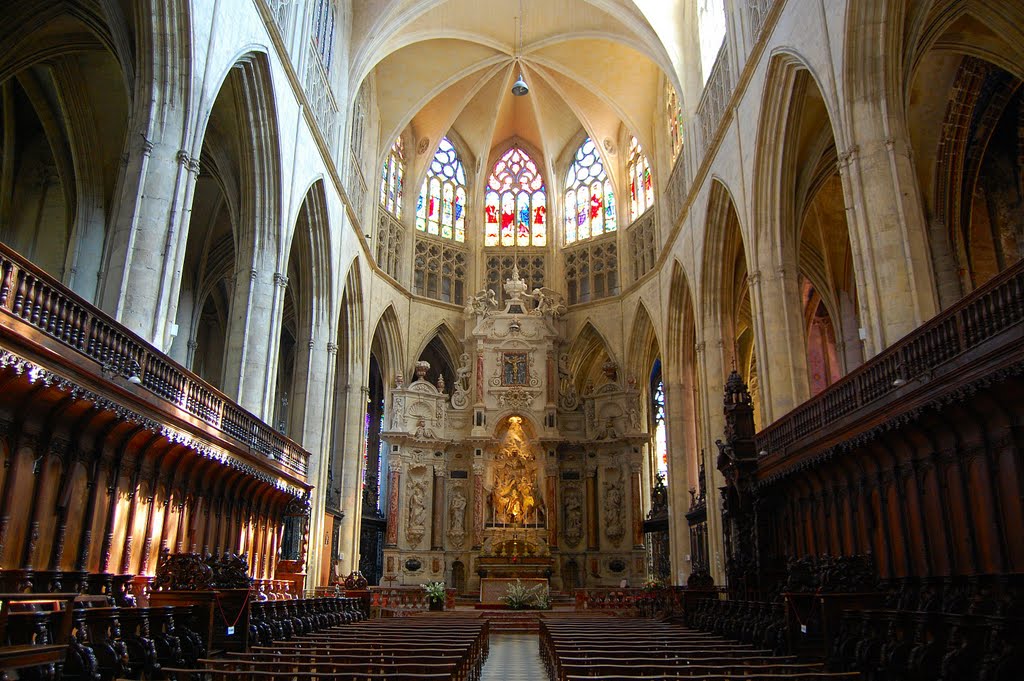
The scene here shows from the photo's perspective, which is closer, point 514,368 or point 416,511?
point 416,511

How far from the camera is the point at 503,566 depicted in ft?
88.2

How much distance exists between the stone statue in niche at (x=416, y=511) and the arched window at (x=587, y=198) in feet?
39.7

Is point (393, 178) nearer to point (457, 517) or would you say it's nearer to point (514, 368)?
point (514, 368)

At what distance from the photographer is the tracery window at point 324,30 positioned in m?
21.7

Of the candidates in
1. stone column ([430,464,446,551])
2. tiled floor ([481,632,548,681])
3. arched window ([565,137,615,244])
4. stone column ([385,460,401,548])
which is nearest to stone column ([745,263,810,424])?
tiled floor ([481,632,548,681])

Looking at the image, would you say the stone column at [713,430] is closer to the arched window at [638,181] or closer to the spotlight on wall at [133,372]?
the arched window at [638,181]

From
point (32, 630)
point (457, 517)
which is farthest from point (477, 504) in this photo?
point (32, 630)

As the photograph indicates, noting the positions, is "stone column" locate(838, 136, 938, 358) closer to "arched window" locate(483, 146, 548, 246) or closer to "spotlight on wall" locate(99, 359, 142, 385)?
"spotlight on wall" locate(99, 359, 142, 385)

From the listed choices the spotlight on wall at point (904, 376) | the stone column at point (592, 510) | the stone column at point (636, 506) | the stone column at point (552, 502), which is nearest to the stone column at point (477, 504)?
the stone column at point (552, 502)

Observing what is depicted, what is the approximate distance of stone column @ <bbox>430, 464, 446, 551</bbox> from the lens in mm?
28828

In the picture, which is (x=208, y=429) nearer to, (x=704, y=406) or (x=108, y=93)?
(x=108, y=93)

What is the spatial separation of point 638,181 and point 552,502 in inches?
511

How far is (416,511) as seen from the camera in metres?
29.0

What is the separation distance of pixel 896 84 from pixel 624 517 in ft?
62.9
